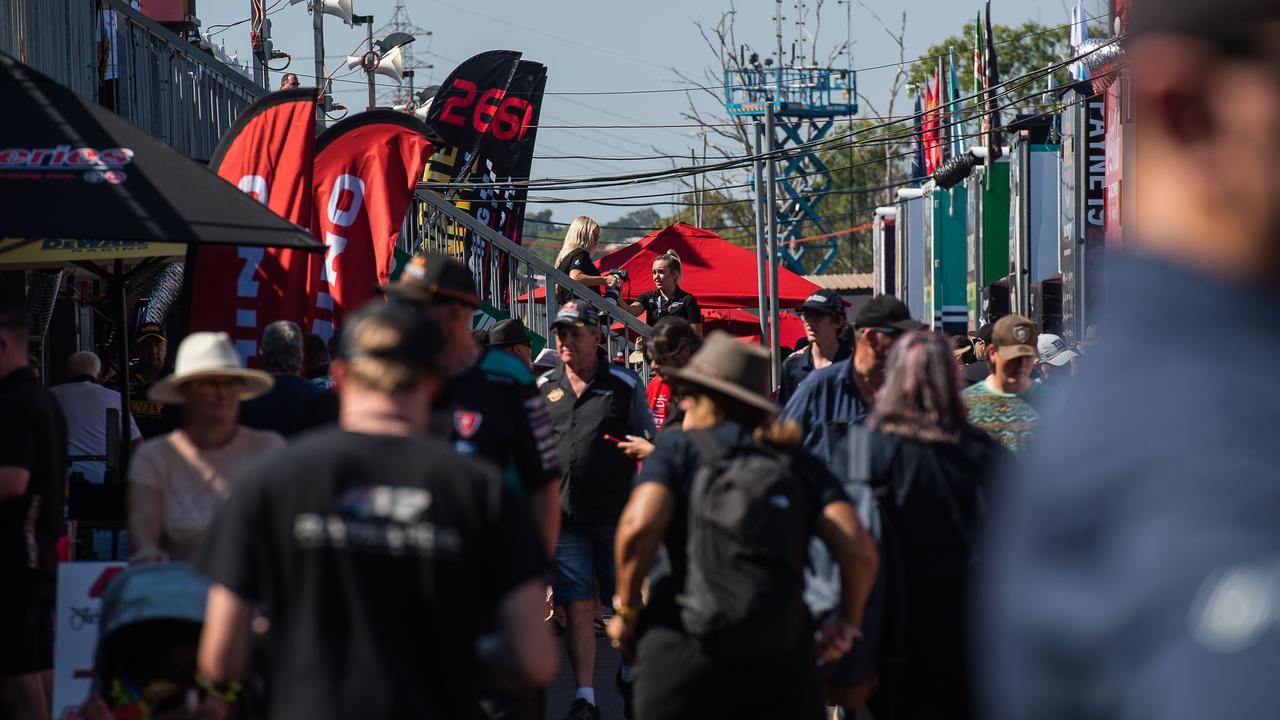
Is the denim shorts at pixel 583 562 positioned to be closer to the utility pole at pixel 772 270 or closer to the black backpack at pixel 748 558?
the black backpack at pixel 748 558

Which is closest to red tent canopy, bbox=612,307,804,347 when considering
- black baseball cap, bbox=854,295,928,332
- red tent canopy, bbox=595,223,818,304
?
red tent canopy, bbox=595,223,818,304

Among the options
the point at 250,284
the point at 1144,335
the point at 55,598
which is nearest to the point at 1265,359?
the point at 1144,335

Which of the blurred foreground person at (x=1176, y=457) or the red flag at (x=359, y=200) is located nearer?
the blurred foreground person at (x=1176, y=457)

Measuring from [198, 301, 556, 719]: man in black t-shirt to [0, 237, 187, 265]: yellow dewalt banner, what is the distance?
6305 millimetres

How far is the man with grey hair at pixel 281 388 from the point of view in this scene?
6.99 meters

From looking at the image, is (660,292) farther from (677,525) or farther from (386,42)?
(386,42)

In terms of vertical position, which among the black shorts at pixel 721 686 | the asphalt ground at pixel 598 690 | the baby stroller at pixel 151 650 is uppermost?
the baby stroller at pixel 151 650

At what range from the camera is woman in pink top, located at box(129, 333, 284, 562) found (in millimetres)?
5332

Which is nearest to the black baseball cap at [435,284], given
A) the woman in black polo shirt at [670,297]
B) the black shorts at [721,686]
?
the black shorts at [721,686]

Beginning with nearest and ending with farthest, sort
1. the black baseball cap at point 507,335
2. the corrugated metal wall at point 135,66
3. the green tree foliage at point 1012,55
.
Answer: the black baseball cap at point 507,335, the corrugated metal wall at point 135,66, the green tree foliage at point 1012,55

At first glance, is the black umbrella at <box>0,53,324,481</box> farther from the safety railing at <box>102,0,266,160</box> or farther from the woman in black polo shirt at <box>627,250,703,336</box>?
the safety railing at <box>102,0,266,160</box>

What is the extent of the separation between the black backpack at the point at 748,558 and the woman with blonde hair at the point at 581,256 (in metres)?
8.03

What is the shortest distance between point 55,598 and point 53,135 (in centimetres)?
210

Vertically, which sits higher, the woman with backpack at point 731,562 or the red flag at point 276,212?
the red flag at point 276,212
